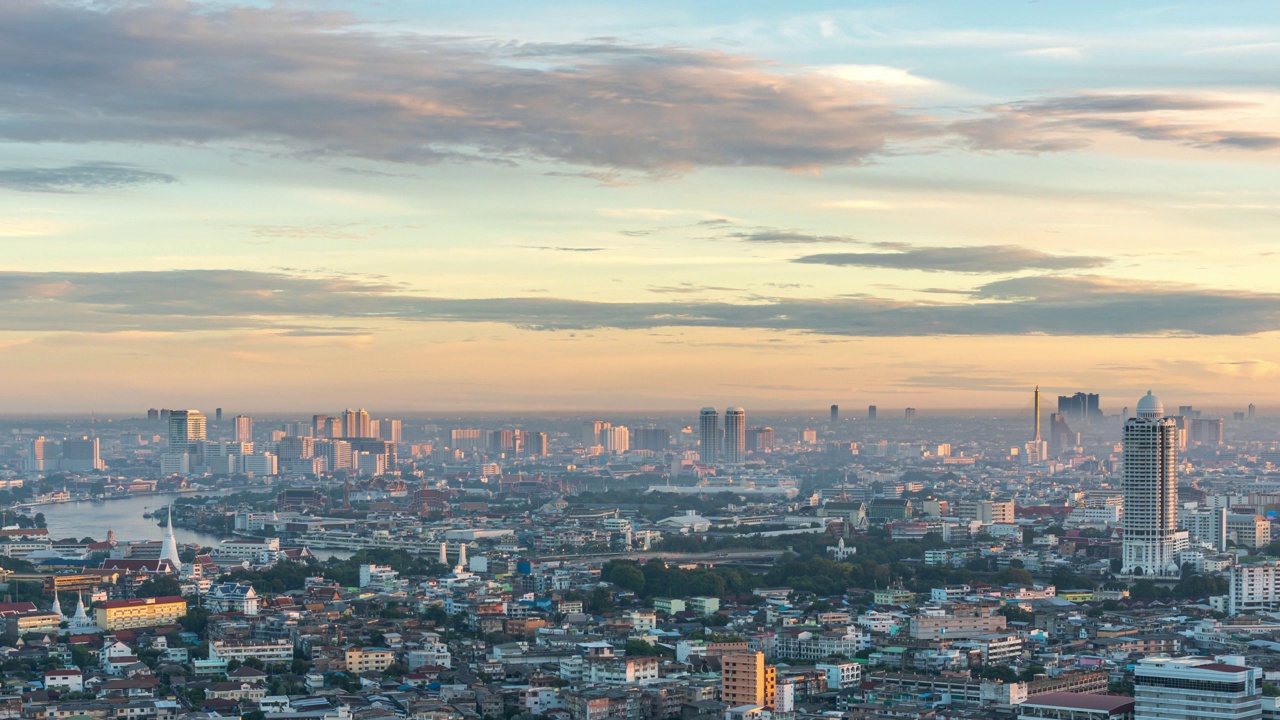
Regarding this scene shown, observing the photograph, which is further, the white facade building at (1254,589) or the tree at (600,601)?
the white facade building at (1254,589)

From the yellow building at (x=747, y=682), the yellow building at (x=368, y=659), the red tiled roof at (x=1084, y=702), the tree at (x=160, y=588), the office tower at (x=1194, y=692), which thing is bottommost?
the tree at (x=160, y=588)

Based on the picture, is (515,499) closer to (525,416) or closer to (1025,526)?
(1025,526)

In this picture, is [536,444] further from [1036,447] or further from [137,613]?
[137,613]

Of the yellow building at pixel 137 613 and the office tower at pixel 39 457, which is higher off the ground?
the yellow building at pixel 137 613

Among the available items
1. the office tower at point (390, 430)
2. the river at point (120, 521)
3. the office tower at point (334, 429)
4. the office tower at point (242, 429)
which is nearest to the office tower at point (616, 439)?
the office tower at point (390, 430)

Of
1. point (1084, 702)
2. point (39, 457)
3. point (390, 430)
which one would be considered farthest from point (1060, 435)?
point (1084, 702)

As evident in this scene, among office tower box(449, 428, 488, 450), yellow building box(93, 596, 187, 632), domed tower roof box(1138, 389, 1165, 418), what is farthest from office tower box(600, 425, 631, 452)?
yellow building box(93, 596, 187, 632)

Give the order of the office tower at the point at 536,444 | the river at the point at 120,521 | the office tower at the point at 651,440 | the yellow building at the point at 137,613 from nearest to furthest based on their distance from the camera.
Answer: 1. the yellow building at the point at 137,613
2. the river at the point at 120,521
3. the office tower at the point at 651,440
4. the office tower at the point at 536,444

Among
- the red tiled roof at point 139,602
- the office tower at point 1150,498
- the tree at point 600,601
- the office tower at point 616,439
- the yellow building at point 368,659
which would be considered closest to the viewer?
the yellow building at point 368,659

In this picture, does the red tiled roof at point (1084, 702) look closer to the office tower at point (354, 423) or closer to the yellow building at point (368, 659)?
the yellow building at point (368, 659)
